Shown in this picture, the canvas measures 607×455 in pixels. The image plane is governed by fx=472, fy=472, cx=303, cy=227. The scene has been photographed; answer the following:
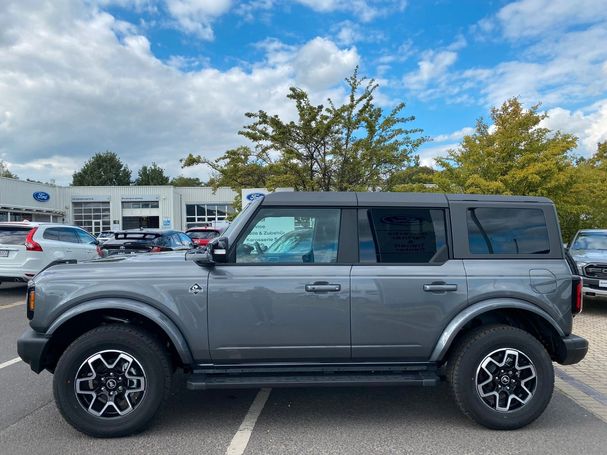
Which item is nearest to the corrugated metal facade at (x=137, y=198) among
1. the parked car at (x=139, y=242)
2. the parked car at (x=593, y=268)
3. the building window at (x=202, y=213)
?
the building window at (x=202, y=213)

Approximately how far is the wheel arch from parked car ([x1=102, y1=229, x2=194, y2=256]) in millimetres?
7676

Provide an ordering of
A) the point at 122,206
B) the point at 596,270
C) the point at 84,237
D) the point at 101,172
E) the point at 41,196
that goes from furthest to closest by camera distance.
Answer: the point at 101,172 → the point at 122,206 → the point at 41,196 → the point at 84,237 → the point at 596,270

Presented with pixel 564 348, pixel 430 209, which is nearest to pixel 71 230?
pixel 430 209

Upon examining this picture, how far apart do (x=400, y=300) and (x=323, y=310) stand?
24.3 inches

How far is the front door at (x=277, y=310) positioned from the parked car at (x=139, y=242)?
8.10 metres

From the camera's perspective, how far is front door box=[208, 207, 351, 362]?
3.66 m

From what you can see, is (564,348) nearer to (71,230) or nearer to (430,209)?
(430,209)

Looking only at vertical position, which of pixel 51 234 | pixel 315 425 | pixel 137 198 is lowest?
pixel 315 425

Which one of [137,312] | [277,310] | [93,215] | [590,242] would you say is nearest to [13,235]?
[137,312]

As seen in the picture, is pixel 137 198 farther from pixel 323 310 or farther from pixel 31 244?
pixel 323 310

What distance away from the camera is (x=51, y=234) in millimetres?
10812

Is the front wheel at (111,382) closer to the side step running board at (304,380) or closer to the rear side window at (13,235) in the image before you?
the side step running board at (304,380)

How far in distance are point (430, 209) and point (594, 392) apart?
8.76ft

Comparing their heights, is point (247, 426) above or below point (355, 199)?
below
